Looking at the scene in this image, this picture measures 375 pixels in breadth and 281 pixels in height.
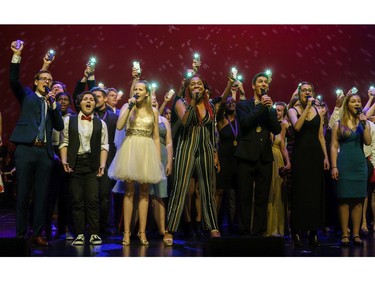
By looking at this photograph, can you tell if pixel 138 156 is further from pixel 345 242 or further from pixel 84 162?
pixel 345 242

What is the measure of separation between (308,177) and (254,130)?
650mm

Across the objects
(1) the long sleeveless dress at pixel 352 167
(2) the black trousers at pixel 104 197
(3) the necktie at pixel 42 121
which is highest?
(3) the necktie at pixel 42 121

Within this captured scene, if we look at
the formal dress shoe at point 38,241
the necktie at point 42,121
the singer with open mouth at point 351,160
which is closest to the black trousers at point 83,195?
the formal dress shoe at point 38,241

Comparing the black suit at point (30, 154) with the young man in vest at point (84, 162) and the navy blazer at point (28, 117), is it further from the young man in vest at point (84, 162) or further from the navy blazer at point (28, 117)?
the young man in vest at point (84, 162)

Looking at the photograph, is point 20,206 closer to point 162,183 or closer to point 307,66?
point 162,183

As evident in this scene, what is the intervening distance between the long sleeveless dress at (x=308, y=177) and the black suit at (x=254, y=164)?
0.83 ft

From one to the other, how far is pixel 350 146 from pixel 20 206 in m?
3.03

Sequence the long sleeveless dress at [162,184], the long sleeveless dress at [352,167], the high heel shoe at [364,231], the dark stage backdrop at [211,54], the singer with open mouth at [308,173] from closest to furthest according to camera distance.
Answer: the singer with open mouth at [308,173] < the long sleeveless dress at [352,167] < the long sleeveless dress at [162,184] < the high heel shoe at [364,231] < the dark stage backdrop at [211,54]

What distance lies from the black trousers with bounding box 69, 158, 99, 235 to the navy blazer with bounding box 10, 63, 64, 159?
314 mm

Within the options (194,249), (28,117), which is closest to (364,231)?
(194,249)

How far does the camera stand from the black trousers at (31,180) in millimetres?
4656

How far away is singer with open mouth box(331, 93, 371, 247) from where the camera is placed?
501 cm

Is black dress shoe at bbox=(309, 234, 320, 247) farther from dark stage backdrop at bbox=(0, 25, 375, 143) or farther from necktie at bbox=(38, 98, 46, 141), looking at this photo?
dark stage backdrop at bbox=(0, 25, 375, 143)

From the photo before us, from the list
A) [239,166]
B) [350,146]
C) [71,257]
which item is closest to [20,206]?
[71,257]
